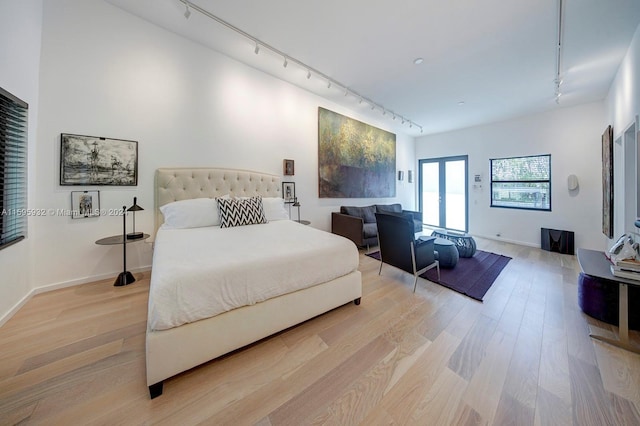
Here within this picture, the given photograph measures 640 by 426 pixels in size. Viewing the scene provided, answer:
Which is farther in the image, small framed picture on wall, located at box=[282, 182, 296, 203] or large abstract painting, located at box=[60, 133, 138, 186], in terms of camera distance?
small framed picture on wall, located at box=[282, 182, 296, 203]

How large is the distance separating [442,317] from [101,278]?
3924mm

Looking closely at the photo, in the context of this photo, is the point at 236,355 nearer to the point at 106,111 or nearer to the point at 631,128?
the point at 106,111

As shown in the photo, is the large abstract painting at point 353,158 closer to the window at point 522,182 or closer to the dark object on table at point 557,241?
the window at point 522,182

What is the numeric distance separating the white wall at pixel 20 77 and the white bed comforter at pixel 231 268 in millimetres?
1155

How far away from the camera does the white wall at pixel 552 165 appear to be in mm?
4262

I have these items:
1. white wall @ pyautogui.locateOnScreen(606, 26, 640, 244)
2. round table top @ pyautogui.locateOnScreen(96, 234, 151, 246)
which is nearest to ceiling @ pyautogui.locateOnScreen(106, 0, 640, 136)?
white wall @ pyautogui.locateOnScreen(606, 26, 640, 244)

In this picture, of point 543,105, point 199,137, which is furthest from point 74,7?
point 543,105

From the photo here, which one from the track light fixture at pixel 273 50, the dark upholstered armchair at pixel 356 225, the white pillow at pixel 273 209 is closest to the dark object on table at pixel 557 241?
the dark upholstered armchair at pixel 356 225

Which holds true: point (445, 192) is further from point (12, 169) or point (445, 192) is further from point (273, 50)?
point (12, 169)

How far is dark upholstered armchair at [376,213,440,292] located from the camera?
101 inches

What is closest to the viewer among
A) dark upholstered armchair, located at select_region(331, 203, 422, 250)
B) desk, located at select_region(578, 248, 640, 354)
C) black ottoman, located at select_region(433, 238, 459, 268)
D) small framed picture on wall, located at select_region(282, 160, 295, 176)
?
desk, located at select_region(578, 248, 640, 354)

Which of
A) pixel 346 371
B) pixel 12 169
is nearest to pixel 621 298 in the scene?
pixel 346 371

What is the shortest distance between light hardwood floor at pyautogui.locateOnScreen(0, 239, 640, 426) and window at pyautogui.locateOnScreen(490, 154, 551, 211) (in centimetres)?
386

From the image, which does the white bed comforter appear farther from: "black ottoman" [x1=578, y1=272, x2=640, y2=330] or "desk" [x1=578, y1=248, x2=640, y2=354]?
"black ottoman" [x1=578, y1=272, x2=640, y2=330]
